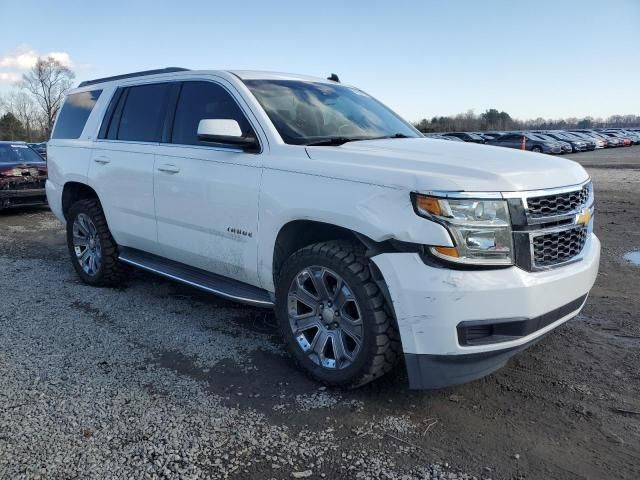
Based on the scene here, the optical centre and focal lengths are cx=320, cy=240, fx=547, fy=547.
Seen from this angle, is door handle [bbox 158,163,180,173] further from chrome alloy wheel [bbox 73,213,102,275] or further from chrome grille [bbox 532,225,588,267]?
chrome grille [bbox 532,225,588,267]

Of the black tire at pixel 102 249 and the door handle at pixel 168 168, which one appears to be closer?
the door handle at pixel 168 168

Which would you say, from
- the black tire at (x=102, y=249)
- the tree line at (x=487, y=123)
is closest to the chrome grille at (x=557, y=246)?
the black tire at (x=102, y=249)

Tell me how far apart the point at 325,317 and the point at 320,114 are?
1612mm

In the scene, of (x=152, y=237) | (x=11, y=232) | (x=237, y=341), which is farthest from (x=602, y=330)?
(x=11, y=232)

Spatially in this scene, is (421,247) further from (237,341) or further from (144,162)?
(144,162)

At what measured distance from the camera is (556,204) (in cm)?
304

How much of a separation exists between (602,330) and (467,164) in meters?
2.25

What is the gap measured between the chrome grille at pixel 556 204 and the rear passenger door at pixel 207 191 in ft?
5.63

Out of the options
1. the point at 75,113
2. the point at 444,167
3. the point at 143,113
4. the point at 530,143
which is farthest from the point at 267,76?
the point at 530,143

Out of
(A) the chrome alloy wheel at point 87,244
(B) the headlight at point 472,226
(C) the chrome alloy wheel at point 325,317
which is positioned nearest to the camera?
(B) the headlight at point 472,226

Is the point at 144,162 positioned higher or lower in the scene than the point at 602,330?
higher

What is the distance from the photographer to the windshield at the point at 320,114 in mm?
3859

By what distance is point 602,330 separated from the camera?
14.2 ft

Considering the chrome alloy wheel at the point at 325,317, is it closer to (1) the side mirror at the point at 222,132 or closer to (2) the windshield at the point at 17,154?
(1) the side mirror at the point at 222,132
